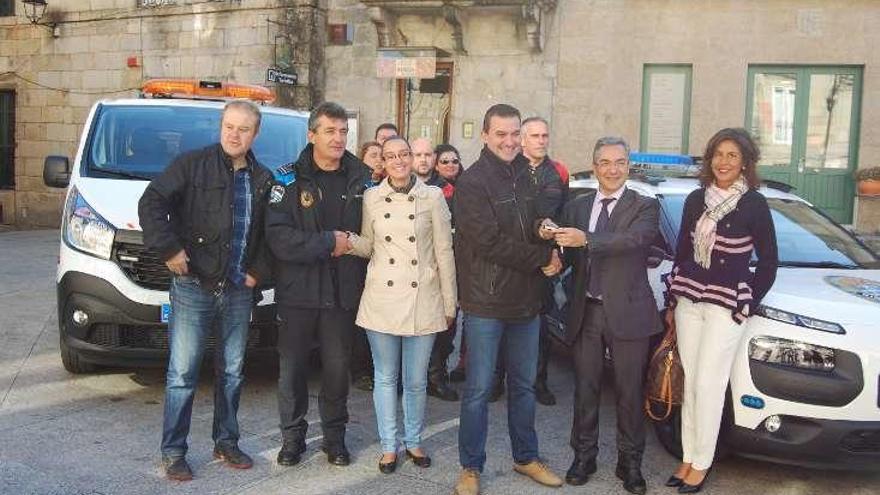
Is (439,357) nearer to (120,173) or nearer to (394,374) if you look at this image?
(394,374)

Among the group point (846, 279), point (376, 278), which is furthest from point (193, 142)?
point (846, 279)

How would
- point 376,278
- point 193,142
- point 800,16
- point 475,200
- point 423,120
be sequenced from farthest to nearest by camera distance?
point 423,120, point 800,16, point 193,142, point 376,278, point 475,200

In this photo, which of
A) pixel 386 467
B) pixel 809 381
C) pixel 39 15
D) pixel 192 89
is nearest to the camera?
pixel 809 381

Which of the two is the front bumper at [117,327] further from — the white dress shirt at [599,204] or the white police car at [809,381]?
the white police car at [809,381]

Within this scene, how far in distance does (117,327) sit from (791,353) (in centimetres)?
395

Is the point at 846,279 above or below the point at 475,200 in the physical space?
below

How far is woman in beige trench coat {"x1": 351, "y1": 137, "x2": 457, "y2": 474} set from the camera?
4207mm

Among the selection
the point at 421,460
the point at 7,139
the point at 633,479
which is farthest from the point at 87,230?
the point at 7,139

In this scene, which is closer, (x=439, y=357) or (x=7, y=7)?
(x=439, y=357)

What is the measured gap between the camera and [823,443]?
3904 millimetres

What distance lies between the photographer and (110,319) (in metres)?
5.08

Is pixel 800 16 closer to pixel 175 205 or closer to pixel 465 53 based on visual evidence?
pixel 465 53

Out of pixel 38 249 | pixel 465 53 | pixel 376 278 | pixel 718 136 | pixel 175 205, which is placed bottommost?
pixel 38 249

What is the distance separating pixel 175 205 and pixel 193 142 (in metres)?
2.06
